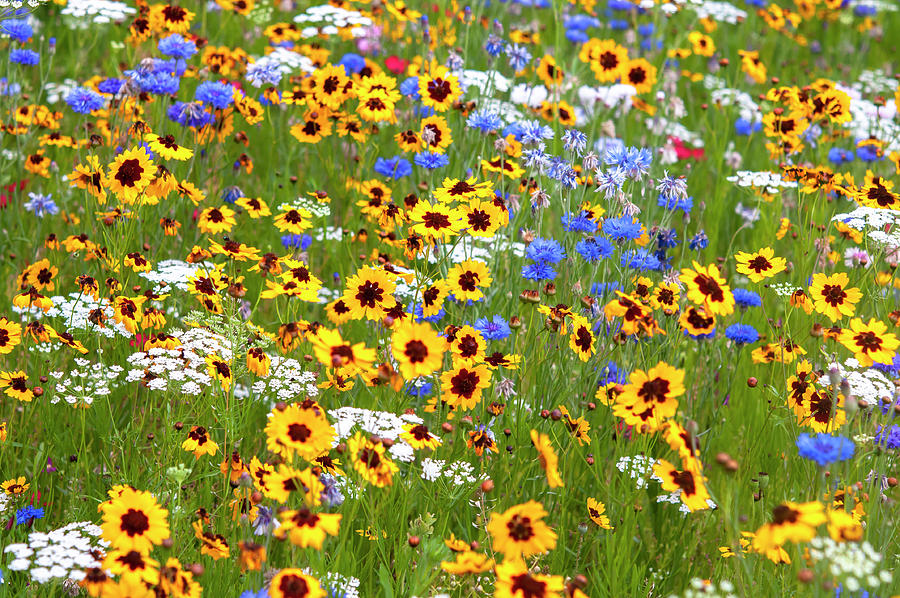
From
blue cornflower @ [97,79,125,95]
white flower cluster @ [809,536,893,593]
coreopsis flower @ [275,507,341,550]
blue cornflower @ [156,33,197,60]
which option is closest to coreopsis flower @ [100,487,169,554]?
coreopsis flower @ [275,507,341,550]

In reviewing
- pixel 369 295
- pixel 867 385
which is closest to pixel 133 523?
pixel 369 295

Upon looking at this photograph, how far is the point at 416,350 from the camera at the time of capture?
2.88 m

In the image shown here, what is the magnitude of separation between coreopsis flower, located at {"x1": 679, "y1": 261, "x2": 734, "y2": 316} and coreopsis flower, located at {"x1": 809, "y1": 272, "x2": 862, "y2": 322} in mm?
649

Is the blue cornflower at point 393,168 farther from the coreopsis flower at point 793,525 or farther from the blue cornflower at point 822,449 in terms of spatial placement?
the coreopsis flower at point 793,525

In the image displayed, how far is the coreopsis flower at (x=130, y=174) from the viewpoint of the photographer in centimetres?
370

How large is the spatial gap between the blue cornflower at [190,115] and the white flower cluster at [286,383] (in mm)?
1681

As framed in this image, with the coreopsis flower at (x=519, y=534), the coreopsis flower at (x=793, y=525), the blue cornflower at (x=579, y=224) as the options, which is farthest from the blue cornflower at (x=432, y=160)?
the coreopsis flower at (x=793, y=525)

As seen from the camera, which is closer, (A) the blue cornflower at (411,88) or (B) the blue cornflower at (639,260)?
(B) the blue cornflower at (639,260)

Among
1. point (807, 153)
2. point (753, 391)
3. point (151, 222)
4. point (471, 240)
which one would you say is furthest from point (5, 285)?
point (807, 153)

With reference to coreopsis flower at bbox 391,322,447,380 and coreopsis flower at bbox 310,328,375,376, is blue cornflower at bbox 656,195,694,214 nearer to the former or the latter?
coreopsis flower at bbox 391,322,447,380

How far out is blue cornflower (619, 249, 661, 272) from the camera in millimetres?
3736

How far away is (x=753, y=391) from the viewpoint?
433cm

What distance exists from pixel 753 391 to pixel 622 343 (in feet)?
4.01

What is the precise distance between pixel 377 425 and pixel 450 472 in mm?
343
